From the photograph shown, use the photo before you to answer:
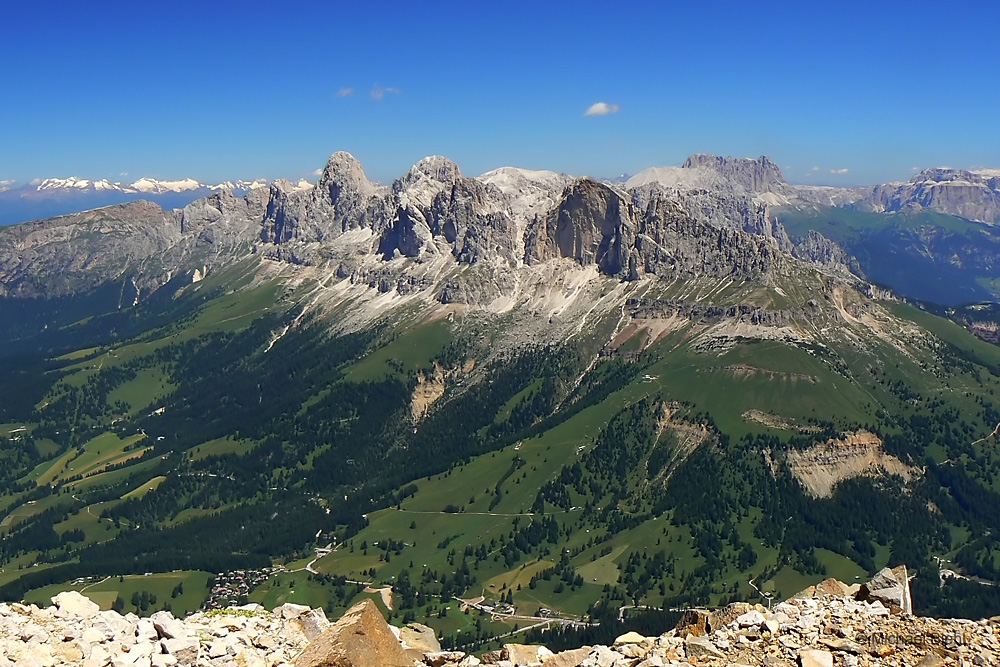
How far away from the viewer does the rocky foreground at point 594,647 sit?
106 ft

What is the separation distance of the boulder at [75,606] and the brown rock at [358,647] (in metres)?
17.5

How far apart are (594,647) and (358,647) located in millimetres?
10877

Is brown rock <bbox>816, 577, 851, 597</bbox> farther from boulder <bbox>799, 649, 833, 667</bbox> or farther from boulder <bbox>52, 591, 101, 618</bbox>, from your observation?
boulder <bbox>52, 591, 101, 618</bbox>

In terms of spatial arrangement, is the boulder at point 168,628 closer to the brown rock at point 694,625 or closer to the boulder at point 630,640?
the boulder at point 630,640

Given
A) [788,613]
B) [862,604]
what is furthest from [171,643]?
[862,604]

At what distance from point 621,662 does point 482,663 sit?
688 cm

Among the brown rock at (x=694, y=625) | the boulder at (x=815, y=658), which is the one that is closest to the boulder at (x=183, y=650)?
the brown rock at (x=694, y=625)

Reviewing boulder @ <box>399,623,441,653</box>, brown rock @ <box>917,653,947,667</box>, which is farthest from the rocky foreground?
boulder @ <box>399,623,441,653</box>

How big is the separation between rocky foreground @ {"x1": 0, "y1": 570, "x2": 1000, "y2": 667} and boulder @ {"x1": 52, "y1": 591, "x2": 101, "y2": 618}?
116 centimetres

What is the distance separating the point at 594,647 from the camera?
37.5 metres

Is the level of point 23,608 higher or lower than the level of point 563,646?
higher

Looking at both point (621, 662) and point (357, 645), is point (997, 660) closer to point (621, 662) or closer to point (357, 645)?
point (621, 662)

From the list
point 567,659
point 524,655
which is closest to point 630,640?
point 567,659

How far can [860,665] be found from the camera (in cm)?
3128
